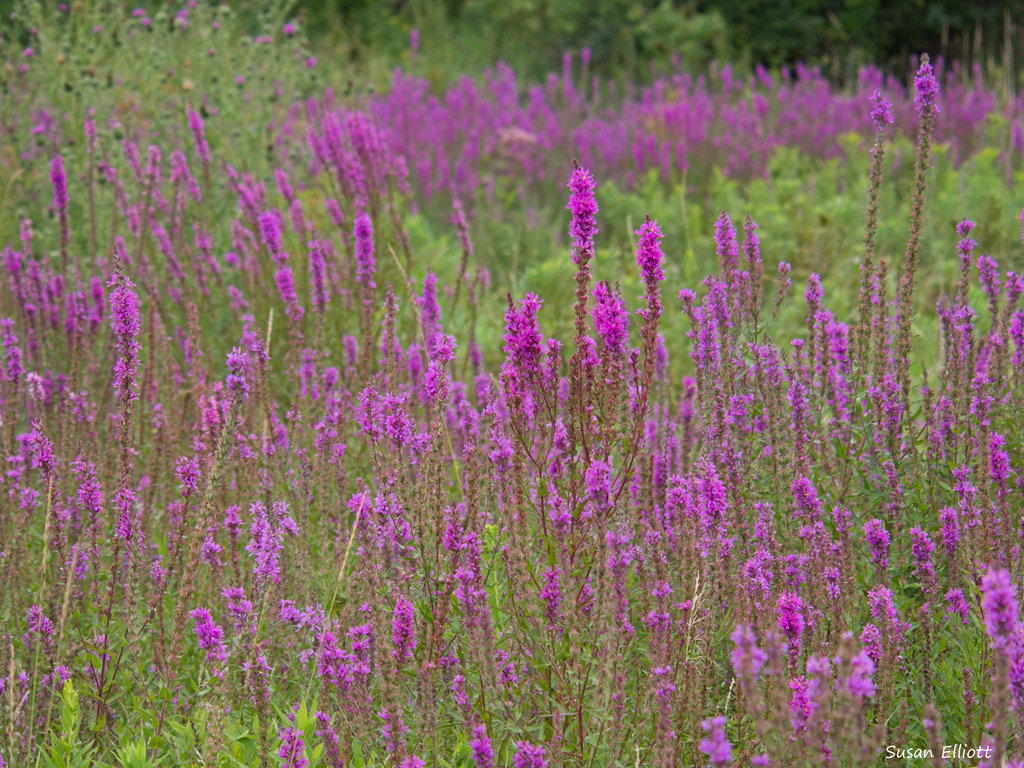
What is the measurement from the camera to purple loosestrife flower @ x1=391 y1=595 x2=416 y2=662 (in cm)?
196

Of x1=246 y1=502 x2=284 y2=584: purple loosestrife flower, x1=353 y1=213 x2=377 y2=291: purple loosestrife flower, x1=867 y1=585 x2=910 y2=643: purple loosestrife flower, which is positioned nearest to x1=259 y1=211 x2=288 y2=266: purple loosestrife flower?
x1=353 y1=213 x2=377 y2=291: purple loosestrife flower

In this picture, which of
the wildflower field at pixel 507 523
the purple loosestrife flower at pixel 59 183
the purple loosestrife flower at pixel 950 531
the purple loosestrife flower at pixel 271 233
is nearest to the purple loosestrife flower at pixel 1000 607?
the wildflower field at pixel 507 523

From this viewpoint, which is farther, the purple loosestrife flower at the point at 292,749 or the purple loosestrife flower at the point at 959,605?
the purple loosestrife flower at the point at 959,605

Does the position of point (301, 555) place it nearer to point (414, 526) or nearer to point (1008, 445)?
point (414, 526)

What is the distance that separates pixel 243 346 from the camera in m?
4.11

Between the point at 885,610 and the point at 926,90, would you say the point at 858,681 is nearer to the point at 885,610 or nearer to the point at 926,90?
the point at 885,610

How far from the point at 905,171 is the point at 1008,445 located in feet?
19.0

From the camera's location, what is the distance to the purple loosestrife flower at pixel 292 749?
1.88 metres

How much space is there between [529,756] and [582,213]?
3.39 feet

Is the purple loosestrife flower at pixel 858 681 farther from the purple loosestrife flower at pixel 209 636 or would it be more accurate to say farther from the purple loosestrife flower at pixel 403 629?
the purple loosestrife flower at pixel 209 636

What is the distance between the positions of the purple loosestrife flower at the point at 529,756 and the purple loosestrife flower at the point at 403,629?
0.28 meters

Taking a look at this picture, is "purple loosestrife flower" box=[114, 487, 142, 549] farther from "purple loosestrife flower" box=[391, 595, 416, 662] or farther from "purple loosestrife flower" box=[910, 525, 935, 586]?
"purple loosestrife flower" box=[910, 525, 935, 586]

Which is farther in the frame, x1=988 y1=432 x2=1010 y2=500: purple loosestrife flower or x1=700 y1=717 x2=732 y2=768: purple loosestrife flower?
x1=988 y1=432 x2=1010 y2=500: purple loosestrife flower

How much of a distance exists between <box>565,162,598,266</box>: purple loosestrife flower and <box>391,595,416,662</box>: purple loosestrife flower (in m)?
0.75
